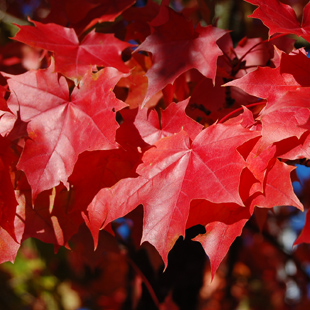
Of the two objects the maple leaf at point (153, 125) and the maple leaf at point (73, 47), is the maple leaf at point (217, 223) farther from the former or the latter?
the maple leaf at point (73, 47)

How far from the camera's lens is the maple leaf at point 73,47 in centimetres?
82

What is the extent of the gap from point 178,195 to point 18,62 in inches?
29.6

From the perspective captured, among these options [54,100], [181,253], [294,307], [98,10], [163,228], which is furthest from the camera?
[294,307]

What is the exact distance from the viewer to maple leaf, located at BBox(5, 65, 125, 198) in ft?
2.20

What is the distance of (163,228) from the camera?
0.65 meters

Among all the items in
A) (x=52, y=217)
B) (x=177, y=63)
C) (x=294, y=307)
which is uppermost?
(x=177, y=63)

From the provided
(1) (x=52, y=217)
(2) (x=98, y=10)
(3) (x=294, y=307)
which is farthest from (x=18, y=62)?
(3) (x=294, y=307)

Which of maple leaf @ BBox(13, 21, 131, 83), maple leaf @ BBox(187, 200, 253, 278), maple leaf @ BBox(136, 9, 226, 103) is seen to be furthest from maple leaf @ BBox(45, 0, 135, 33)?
maple leaf @ BBox(187, 200, 253, 278)

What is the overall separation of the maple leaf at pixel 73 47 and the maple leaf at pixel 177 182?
260 millimetres

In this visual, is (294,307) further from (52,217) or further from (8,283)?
(52,217)

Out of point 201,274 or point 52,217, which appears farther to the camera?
point 201,274

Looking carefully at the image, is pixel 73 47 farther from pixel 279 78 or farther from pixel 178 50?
pixel 279 78

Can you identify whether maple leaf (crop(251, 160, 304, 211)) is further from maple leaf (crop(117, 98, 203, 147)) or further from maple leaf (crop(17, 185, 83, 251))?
maple leaf (crop(17, 185, 83, 251))

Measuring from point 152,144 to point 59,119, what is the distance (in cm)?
18
